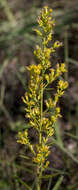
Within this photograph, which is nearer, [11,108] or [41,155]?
[41,155]

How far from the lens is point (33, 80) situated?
943 mm

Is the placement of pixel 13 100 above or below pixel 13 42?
below

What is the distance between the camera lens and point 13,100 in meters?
3.03

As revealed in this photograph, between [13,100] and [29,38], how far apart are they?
28.1 inches

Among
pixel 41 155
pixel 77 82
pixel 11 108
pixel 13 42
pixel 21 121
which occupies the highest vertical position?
pixel 13 42

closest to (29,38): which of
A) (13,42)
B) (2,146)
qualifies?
(13,42)

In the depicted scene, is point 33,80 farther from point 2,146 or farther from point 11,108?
point 11,108

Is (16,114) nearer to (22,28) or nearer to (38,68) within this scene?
(22,28)

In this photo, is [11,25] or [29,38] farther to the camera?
[11,25]

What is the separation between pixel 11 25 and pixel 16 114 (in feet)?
4.58

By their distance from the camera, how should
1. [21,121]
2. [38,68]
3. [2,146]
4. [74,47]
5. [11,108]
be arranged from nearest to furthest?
[38,68] < [2,146] < [21,121] < [11,108] < [74,47]

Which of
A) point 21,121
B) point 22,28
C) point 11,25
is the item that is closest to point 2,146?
point 21,121

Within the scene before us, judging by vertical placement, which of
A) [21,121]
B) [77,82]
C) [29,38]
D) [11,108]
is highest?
[29,38]

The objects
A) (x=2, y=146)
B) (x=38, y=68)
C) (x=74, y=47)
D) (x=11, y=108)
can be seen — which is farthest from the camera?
(x=74, y=47)
